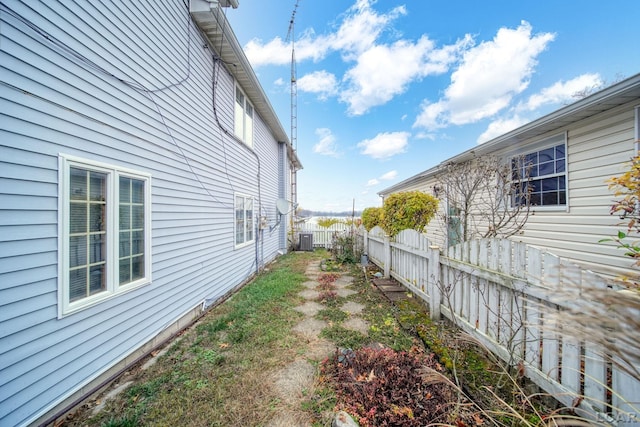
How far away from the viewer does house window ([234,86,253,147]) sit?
21.1ft

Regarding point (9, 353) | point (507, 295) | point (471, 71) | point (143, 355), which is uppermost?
point (471, 71)

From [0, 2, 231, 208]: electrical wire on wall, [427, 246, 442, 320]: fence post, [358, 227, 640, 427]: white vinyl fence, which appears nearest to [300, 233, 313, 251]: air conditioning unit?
[0, 2, 231, 208]: electrical wire on wall

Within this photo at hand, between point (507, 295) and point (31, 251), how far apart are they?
445cm

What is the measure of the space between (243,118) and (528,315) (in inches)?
285

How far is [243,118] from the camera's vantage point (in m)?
6.83

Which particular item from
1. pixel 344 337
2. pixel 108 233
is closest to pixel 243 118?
pixel 108 233

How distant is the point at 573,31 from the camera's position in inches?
267

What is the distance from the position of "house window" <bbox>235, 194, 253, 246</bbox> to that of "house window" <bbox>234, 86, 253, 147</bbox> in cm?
171

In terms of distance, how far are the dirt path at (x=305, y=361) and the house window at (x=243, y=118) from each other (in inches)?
185

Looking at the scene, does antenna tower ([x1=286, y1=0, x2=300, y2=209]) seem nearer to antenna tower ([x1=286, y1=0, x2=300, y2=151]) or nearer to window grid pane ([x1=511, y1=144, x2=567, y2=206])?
antenna tower ([x1=286, y1=0, x2=300, y2=151])

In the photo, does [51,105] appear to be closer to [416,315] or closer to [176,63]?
[176,63]

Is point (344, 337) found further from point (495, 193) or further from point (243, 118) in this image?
point (243, 118)

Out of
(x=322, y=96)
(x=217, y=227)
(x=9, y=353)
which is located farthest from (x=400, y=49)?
(x=9, y=353)

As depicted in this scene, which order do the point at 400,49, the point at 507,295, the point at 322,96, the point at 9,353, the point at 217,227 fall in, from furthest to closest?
the point at 322,96
the point at 400,49
the point at 217,227
the point at 507,295
the point at 9,353
